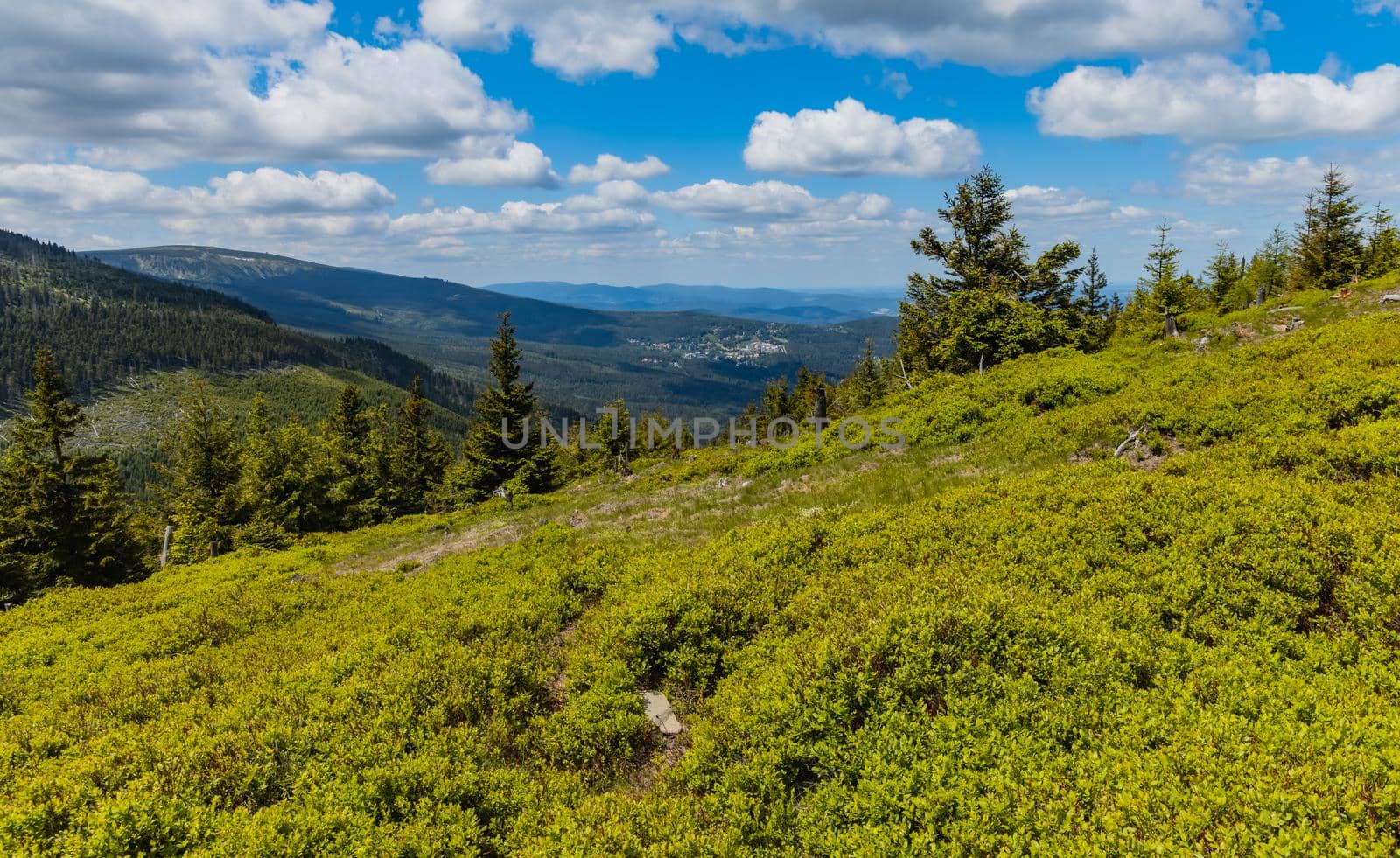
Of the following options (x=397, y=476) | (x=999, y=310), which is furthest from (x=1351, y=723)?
(x=397, y=476)

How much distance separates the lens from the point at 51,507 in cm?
3022

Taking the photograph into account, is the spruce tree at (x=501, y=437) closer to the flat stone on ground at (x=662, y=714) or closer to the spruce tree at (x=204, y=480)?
the spruce tree at (x=204, y=480)

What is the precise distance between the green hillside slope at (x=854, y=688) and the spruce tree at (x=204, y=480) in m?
32.7

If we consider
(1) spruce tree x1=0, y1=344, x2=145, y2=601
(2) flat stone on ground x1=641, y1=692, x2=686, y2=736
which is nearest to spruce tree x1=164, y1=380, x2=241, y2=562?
(1) spruce tree x1=0, y1=344, x2=145, y2=601

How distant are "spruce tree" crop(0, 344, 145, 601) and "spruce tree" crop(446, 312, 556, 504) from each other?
67.5ft

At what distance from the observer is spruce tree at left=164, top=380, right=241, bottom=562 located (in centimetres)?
3941

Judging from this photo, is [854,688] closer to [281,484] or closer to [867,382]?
[281,484]

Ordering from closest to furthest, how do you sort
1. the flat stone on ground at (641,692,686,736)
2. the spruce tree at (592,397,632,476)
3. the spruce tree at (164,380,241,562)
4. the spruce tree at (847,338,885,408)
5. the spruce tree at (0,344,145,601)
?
the flat stone on ground at (641,692,686,736), the spruce tree at (0,344,145,601), the spruce tree at (164,380,241,562), the spruce tree at (592,397,632,476), the spruce tree at (847,338,885,408)

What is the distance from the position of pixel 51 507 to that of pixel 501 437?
81.1 ft

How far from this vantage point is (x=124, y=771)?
6.36m

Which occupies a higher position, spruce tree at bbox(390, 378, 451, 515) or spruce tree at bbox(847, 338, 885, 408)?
spruce tree at bbox(847, 338, 885, 408)

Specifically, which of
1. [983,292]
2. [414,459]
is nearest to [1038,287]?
[983,292]

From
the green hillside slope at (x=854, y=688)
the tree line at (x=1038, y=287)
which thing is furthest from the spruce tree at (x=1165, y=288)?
the green hillside slope at (x=854, y=688)

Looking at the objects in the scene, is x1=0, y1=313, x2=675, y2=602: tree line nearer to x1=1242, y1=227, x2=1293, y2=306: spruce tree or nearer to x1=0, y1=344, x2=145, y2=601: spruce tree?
x1=0, y1=344, x2=145, y2=601: spruce tree
